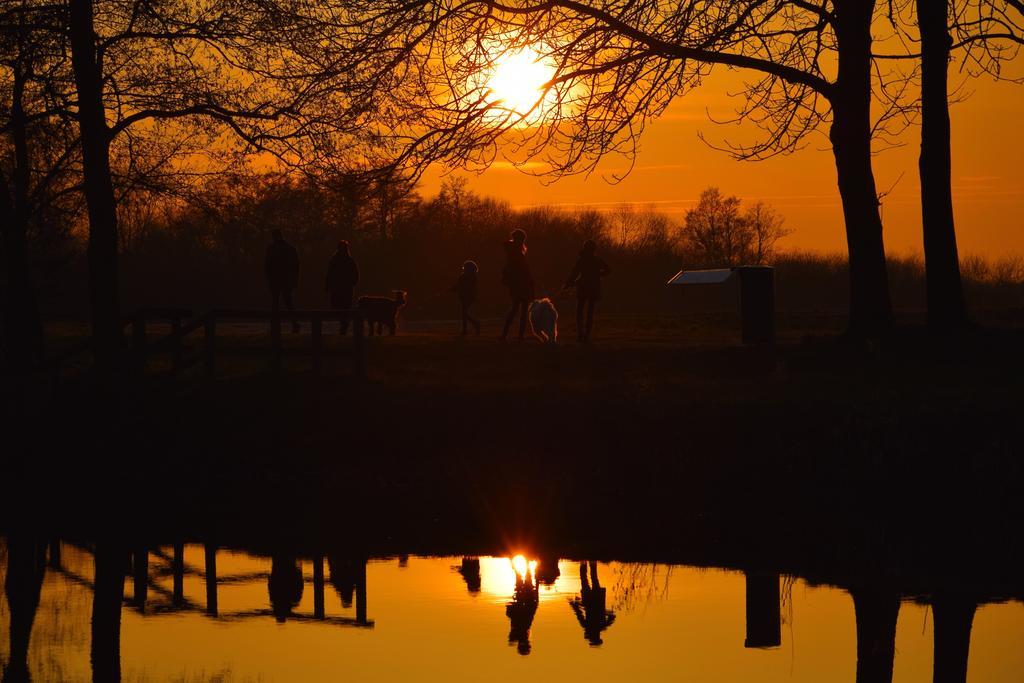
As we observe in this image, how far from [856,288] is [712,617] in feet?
40.2

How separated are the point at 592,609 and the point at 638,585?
0.98 meters

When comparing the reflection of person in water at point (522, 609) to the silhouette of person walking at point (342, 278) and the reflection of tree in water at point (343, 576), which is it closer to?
the reflection of tree in water at point (343, 576)

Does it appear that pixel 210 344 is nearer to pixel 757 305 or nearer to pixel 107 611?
pixel 757 305

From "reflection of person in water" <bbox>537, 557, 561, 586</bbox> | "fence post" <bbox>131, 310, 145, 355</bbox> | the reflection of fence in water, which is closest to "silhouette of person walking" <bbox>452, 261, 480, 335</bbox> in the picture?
"fence post" <bbox>131, 310, 145, 355</bbox>

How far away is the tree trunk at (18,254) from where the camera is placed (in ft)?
88.7

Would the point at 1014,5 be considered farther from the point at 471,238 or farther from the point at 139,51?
the point at 471,238

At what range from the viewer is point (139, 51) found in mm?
25312

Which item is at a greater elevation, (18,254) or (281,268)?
(18,254)

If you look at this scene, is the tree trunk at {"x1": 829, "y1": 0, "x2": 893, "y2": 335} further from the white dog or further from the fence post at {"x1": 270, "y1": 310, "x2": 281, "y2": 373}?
the fence post at {"x1": 270, "y1": 310, "x2": 281, "y2": 373}

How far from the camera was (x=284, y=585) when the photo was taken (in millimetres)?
11961

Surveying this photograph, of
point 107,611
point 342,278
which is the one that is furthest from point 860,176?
point 107,611

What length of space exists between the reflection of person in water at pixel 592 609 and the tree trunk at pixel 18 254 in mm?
16886

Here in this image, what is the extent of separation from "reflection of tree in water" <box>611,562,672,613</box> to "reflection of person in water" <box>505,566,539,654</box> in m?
0.57

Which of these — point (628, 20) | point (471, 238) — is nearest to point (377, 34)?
point (628, 20)
